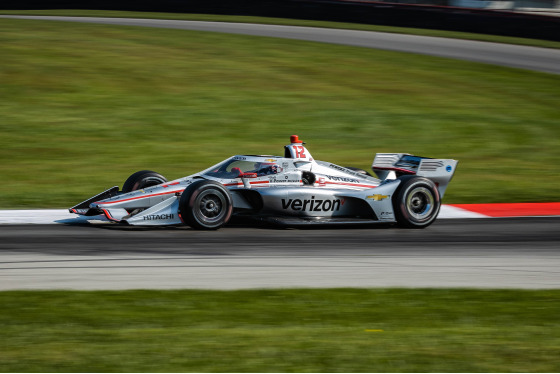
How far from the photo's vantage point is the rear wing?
13.0 m

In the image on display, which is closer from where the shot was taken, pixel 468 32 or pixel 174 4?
pixel 468 32

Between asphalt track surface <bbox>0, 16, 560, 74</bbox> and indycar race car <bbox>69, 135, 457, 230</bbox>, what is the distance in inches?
740

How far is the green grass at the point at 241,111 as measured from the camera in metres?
17.6

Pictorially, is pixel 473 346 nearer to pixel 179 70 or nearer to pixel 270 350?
pixel 270 350

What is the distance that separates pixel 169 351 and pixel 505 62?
26.6 m

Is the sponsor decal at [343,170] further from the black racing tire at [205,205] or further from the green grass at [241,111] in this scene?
the green grass at [241,111]

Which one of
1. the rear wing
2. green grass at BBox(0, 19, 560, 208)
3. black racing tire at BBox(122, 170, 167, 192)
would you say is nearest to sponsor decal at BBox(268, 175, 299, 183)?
black racing tire at BBox(122, 170, 167, 192)

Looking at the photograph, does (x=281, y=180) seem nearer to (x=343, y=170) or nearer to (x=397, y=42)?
(x=343, y=170)

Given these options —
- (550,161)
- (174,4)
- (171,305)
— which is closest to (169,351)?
(171,305)

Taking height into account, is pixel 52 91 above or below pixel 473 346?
above

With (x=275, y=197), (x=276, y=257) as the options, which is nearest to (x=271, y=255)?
(x=276, y=257)

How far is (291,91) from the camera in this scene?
80.5 feet

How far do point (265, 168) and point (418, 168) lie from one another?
102 inches

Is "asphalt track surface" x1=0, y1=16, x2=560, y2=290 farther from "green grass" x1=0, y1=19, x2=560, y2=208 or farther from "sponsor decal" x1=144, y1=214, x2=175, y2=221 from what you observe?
"green grass" x1=0, y1=19, x2=560, y2=208
